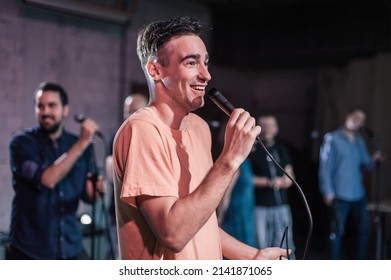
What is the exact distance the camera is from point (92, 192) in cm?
237

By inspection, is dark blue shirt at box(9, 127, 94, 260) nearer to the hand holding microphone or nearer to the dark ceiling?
the hand holding microphone

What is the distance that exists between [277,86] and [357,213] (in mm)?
2423

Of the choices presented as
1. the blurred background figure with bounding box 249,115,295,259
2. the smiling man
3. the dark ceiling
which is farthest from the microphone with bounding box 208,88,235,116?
the dark ceiling

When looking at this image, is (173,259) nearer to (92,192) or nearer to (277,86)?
(92,192)

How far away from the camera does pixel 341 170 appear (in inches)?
170

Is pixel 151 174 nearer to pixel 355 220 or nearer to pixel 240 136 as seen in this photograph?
pixel 240 136

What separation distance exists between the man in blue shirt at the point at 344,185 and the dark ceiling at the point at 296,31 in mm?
1274

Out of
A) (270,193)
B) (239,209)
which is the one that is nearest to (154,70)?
(239,209)

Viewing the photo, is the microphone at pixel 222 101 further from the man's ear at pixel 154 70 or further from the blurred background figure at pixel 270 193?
the blurred background figure at pixel 270 193

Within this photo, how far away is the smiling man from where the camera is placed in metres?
1.03

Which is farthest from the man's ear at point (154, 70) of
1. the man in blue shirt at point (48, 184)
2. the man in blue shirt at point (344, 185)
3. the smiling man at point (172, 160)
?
the man in blue shirt at point (344, 185)

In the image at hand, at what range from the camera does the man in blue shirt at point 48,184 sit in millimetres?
2074

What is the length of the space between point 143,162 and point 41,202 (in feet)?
3.98

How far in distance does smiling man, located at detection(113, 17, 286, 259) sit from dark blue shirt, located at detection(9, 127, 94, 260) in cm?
102
